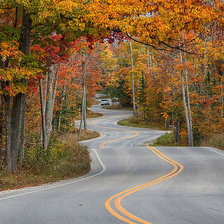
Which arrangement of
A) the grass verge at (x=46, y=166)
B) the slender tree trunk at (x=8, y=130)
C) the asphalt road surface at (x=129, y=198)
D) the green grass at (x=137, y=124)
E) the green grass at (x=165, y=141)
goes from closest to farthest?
the asphalt road surface at (x=129, y=198)
the grass verge at (x=46, y=166)
the slender tree trunk at (x=8, y=130)
the green grass at (x=165, y=141)
the green grass at (x=137, y=124)

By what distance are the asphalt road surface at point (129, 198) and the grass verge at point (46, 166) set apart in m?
0.60

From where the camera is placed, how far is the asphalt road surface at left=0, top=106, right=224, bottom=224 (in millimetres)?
6852

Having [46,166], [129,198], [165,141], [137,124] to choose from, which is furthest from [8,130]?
[137,124]

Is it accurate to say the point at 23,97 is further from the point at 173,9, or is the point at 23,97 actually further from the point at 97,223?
the point at 97,223

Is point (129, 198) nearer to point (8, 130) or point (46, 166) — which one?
point (8, 130)

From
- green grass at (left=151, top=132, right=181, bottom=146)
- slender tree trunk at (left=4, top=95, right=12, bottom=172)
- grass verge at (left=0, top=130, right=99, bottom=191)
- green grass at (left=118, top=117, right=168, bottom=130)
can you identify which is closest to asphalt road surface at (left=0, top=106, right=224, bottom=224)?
grass verge at (left=0, top=130, right=99, bottom=191)

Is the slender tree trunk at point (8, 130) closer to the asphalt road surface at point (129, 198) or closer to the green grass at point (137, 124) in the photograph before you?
the asphalt road surface at point (129, 198)

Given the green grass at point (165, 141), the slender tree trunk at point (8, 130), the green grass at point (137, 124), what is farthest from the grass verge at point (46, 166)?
the green grass at point (137, 124)

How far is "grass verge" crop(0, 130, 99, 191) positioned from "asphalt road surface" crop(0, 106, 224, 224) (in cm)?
60

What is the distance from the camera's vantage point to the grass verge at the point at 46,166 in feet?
38.6

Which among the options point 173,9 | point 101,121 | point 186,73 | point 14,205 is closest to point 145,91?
point 101,121

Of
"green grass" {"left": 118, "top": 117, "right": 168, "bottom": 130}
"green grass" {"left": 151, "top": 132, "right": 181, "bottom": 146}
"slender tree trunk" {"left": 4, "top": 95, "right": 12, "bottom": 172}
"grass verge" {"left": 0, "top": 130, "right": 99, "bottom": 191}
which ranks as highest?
"slender tree trunk" {"left": 4, "top": 95, "right": 12, "bottom": 172}

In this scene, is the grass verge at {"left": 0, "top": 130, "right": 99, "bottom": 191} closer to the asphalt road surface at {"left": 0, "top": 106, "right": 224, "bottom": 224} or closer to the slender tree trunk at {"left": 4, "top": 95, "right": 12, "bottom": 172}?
the slender tree trunk at {"left": 4, "top": 95, "right": 12, "bottom": 172}

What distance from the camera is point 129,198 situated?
9125mm
